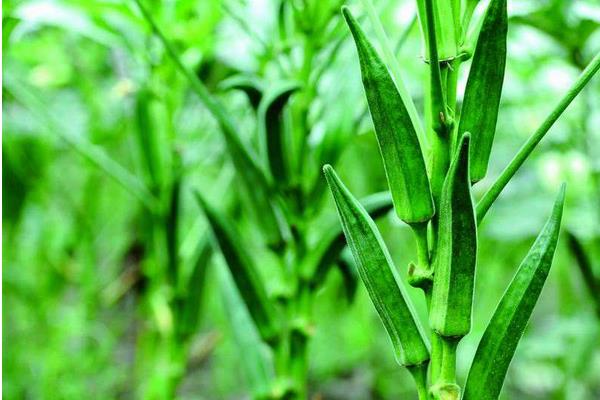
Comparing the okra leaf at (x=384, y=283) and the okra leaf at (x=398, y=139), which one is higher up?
the okra leaf at (x=398, y=139)

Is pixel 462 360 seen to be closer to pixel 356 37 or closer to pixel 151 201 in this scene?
pixel 151 201

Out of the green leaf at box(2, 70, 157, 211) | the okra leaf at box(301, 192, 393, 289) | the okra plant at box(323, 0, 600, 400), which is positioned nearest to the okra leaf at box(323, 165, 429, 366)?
the okra plant at box(323, 0, 600, 400)

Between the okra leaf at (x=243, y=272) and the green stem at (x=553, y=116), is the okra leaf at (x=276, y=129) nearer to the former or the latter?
the okra leaf at (x=243, y=272)

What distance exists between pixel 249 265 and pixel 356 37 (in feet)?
0.72

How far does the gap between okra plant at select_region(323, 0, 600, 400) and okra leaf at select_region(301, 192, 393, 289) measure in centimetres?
11

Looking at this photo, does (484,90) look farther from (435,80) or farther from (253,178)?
(253,178)

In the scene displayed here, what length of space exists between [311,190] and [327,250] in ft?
0.18

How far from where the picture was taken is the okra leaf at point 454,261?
0.28 meters

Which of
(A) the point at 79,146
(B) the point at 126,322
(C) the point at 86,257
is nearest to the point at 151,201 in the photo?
(A) the point at 79,146

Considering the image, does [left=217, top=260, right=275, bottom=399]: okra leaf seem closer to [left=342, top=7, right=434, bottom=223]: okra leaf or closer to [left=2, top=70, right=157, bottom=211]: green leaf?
[left=2, top=70, right=157, bottom=211]: green leaf

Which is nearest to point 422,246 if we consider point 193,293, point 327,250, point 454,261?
point 454,261

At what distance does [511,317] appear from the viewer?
304 millimetres

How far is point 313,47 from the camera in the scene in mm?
507

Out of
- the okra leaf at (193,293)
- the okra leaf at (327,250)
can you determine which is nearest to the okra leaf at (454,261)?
the okra leaf at (327,250)
